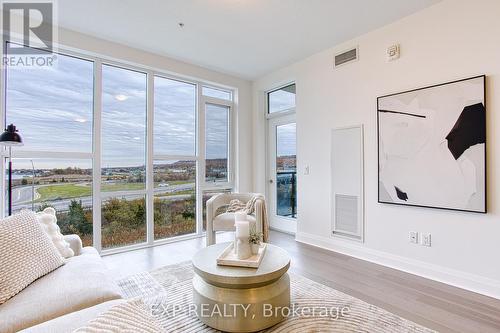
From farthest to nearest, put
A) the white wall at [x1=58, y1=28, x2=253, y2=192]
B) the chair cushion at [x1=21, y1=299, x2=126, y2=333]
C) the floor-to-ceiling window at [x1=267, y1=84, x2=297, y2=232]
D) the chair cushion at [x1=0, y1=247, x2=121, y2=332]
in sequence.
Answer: the floor-to-ceiling window at [x1=267, y1=84, x2=297, y2=232]
the white wall at [x1=58, y1=28, x2=253, y2=192]
the chair cushion at [x1=0, y1=247, x2=121, y2=332]
the chair cushion at [x1=21, y1=299, x2=126, y2=333]

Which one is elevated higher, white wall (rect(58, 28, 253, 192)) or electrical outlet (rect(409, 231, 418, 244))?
white wall (rect(58, 28, 253, 192))

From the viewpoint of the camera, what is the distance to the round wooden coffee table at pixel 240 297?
175 centimetres

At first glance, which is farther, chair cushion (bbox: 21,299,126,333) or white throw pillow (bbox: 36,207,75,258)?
white throw pillow (bbox: 36,207,75,258)

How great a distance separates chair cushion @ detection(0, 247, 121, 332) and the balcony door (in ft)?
10.9

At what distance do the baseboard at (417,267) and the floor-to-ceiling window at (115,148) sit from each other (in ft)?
6.88

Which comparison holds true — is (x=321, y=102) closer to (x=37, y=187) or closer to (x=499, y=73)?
(x=499, y=73)

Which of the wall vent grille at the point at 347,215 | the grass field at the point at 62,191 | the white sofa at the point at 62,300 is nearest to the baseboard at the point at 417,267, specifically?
the wall vent grille at the point at 347,215

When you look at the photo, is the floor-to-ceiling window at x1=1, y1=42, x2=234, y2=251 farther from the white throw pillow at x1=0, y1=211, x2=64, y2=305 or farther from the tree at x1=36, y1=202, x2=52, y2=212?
the white throw pillow at x1=0, y1=211, x2=64, y2=305

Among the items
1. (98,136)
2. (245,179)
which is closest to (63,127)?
(98,136)

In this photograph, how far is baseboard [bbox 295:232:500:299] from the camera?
2359mm

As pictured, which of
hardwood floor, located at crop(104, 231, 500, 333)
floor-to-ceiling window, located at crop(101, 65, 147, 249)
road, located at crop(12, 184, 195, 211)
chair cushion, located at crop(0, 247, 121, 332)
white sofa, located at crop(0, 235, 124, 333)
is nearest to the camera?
white sofa, located at crop(0, 235, 124, 333)

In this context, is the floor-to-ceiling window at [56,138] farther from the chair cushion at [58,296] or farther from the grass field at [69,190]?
the chair cushion at [58,296]

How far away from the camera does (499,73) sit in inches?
90.6

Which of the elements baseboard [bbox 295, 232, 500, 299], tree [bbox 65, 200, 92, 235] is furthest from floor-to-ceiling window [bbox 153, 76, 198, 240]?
baseboard [bbox 295, 232, 500, 299]
